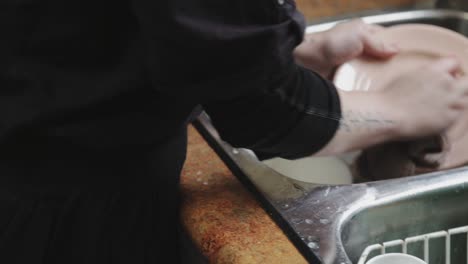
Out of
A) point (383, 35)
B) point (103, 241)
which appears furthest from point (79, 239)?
point (383, 35)

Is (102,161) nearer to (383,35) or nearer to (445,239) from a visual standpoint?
(445,239)

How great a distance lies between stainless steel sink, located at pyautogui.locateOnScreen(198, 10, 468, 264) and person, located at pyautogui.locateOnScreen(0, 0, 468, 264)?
2.1 inches

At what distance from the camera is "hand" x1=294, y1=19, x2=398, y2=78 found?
907 mm

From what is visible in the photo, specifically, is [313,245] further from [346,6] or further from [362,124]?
[346,6]

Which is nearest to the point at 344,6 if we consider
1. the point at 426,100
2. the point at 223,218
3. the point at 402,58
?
the point at 402,58

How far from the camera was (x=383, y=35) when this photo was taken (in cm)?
98

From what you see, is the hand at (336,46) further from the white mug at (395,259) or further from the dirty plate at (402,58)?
the white mug at (395,259)

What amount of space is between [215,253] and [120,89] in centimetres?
18

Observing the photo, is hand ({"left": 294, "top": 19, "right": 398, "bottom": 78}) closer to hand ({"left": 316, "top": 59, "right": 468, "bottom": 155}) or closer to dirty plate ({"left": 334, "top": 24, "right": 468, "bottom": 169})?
dirty plate ({"left": 334, "top": 24, "right": 468, "bottom": 169})

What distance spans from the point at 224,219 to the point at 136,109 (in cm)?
15

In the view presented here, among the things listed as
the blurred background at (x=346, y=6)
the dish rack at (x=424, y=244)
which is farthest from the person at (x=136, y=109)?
the blurred background at (x=346, y=6)

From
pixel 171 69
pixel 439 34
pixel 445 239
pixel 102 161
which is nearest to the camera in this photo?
pixel 171 69

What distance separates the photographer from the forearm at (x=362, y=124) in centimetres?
68

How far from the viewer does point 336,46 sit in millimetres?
907
